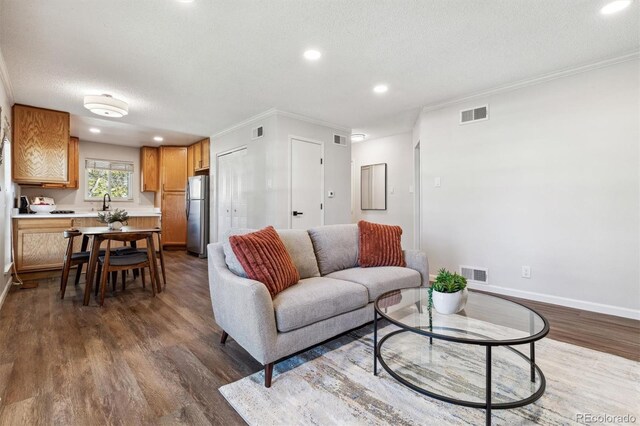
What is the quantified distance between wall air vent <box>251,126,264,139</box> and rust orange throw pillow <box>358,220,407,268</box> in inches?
99.1

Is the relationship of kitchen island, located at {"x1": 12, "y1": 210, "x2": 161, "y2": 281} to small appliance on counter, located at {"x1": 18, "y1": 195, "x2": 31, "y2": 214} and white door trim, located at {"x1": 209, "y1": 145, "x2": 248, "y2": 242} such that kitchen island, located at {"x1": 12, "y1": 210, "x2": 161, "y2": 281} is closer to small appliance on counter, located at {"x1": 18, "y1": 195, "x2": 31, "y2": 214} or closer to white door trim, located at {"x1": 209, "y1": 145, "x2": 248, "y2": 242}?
small appliance on counter, located at {"x1": 18, "y1": 195, "x2": 31, "y2": 214}

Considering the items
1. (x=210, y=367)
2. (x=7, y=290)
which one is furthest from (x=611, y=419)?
(x=7, y=290)

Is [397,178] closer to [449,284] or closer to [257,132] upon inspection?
[257,132]

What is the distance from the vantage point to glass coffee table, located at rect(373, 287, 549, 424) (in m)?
1.56

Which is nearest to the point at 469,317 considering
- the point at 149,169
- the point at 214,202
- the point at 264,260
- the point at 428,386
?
the point at 428,386

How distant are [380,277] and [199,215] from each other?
183 inches

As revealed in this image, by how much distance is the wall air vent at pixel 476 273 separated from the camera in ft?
11.7

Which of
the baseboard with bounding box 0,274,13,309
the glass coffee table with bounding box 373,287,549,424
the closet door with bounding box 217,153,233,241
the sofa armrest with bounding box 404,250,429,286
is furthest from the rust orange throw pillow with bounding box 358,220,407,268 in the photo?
the baseboard with bounding box 0,274,13,309

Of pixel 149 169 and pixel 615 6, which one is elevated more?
pixel 615 6

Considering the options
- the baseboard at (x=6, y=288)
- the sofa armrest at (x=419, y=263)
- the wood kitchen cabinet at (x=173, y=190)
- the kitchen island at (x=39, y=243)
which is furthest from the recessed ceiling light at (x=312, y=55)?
the wood kitchen cabinet at (x=173, y=190)

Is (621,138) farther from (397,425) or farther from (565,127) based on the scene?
(397,425)

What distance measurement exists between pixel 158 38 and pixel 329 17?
1.44 m

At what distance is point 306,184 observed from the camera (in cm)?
469

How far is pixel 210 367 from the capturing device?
1896 mm
